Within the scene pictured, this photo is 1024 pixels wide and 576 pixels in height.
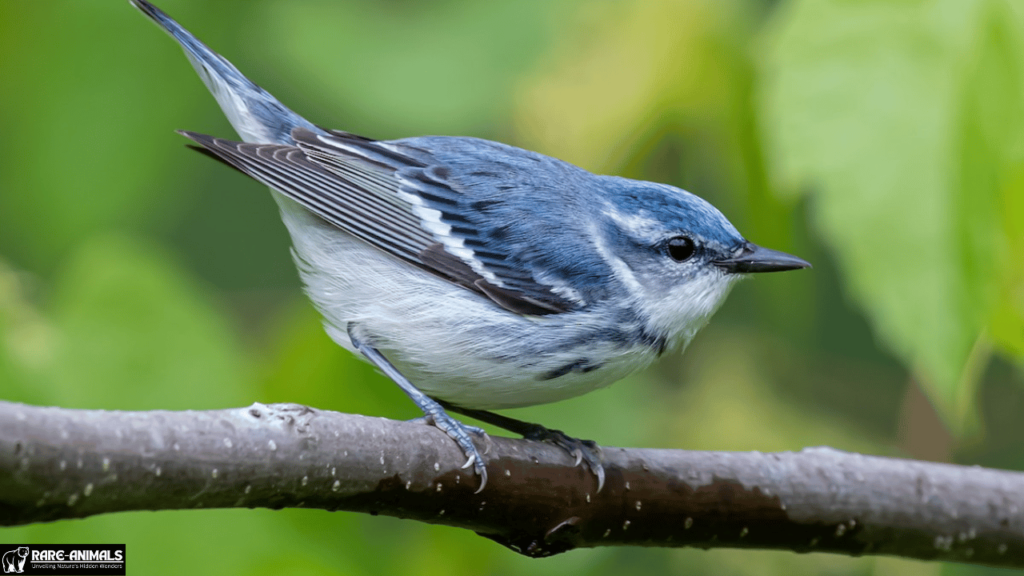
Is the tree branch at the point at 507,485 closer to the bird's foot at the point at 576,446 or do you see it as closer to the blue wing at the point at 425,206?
the bird's foot at the point at 576,446

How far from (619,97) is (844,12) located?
3.13 feet

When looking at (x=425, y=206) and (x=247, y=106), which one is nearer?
(x=425, y=206)

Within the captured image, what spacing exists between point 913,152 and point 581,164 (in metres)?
1.27

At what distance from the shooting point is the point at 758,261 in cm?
296

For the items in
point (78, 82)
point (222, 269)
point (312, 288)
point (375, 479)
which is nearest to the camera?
point (375, 479)

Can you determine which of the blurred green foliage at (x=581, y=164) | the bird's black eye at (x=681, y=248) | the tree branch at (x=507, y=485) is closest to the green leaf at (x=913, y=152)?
the blurred green foliage at (x=581, y=164)

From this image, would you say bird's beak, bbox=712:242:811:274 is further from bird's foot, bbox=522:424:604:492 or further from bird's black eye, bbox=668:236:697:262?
bird's foot, bbox=522:424:604:492

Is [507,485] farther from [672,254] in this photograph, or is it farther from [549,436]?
[672,254]

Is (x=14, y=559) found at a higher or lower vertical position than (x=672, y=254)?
lower

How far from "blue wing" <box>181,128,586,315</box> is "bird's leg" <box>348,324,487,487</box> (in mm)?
337

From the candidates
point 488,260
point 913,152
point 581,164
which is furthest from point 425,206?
point 913,152

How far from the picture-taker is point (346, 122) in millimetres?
3340

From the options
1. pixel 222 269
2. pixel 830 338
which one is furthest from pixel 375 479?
pixel 830 338

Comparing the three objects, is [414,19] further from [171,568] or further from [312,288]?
[171,568]
